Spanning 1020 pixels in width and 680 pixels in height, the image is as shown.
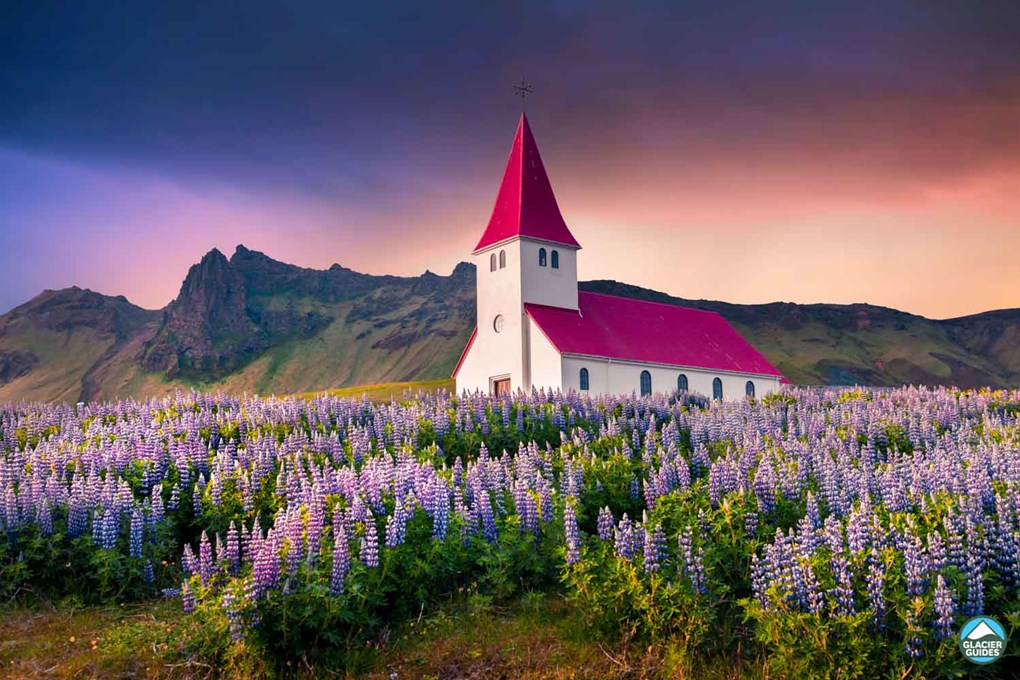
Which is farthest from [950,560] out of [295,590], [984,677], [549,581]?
[295,590]

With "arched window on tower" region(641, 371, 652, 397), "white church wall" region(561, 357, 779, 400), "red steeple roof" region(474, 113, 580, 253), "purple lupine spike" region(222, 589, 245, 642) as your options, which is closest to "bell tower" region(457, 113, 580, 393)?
"red steeple roof" region(474, 113, 580, 253)

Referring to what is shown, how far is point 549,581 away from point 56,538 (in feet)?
20.0

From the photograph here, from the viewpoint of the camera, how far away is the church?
5353 cm

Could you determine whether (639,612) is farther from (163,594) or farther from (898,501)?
(163,594)

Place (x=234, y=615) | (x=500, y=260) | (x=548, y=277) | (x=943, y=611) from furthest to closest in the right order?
(x=500, y=260) < (x=548, y=277) < (x=234, y=615) < (x=943, y=611)

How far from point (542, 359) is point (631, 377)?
5928 mm

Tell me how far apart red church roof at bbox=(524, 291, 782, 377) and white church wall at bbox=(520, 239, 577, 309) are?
2.33 ft

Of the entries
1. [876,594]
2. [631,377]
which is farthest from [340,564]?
[631,377]

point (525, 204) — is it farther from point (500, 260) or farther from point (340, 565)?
point (340, 565)

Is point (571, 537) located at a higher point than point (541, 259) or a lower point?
lower

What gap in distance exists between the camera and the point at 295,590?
8.55 metres

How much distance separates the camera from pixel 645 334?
59875mm

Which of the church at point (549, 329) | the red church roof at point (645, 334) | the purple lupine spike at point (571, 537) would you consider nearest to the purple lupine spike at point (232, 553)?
the purple lupine spike at point (571, 537)

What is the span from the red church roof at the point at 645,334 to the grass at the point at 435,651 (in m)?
41.8
